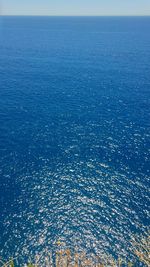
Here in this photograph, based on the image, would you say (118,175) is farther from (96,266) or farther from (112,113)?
(112,113)

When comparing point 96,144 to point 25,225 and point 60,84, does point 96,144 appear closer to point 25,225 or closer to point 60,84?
point 25,225

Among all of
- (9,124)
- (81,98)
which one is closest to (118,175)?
(9,124)

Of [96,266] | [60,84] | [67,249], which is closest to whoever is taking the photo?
[96,266]

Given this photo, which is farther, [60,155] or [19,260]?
[60,155]

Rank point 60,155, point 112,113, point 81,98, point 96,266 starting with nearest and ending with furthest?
point 96,266 → point 60,155 → point 112,113 → point 81,98

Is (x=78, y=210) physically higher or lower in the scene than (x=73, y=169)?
lower

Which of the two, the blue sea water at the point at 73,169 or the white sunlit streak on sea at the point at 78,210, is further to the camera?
the blue sea water at the point at 73,169

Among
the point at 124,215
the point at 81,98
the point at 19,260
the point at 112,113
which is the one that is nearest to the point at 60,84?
the point at 81,98

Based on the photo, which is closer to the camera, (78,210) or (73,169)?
(78,210)

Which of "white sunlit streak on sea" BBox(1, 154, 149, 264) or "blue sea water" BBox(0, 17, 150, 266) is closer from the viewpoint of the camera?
"white sunlit streak on sea" BBox(1, 154, 149, 264)
